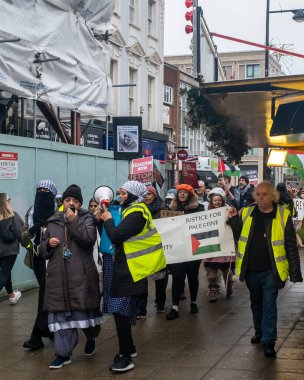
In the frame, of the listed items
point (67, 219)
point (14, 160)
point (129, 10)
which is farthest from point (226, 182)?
point (129, 10)

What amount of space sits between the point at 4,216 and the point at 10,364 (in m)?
3.66

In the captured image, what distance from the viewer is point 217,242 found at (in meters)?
9.47

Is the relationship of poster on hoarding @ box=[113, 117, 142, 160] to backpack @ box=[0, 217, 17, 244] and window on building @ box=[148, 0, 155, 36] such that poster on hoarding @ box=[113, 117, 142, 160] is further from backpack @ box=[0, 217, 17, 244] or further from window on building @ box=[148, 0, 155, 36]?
window on building @ box=[148, 0, 155, 36]

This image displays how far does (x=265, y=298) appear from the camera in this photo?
762 centimetres

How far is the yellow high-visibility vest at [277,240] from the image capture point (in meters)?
7.56

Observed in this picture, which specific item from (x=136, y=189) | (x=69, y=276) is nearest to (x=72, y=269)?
(x=69, y=276)

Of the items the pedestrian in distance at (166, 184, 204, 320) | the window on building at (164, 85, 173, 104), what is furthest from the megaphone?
the window on building at (164, 85, 173, 104)

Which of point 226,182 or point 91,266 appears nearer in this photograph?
point 91,266

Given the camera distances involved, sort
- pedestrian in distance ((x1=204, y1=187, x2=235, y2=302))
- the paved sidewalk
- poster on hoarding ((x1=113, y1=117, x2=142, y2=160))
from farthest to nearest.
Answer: poster on hoarding ((x1=113, y1=117, x2=142, y2=160))
pedestrian in distance ((x1=204, y1=187, x2=235, y2=302))
the paved sidewalk

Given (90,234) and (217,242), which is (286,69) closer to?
(90,234)

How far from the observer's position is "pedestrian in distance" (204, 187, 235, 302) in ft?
36.3

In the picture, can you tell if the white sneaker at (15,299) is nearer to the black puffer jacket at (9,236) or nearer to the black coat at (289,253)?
the black puffer jacket at (9,236)

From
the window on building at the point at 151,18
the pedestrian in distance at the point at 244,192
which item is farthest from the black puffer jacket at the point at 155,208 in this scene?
the window on building at the point at 151,18

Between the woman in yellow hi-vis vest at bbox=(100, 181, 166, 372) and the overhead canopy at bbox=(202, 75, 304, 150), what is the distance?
4.67 ft
